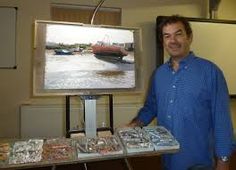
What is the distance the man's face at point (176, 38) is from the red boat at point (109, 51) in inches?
11.1

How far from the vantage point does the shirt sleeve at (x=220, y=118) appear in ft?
4.67

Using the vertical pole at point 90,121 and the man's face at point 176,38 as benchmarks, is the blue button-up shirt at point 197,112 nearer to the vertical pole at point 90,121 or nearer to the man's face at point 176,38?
the man's face at point 176,38

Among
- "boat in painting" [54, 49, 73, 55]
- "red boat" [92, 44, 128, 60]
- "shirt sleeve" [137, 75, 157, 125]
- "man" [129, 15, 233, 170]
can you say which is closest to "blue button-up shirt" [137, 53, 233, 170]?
"man" [129, 15, 233, 170]

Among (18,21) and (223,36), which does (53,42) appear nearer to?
(18,21)

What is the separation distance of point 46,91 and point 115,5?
1.60 meters

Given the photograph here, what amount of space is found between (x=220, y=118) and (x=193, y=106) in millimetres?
144

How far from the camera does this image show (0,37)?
254 centimetres

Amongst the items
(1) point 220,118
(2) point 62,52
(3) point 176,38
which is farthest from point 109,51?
(1) point 220,118

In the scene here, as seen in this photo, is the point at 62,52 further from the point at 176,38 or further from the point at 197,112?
the point at 197,112

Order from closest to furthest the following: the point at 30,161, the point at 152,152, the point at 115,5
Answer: the point at 30,161, the point at 152,152, the point at 115,5

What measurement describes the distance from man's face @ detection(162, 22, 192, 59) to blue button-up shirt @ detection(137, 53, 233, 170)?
72mm

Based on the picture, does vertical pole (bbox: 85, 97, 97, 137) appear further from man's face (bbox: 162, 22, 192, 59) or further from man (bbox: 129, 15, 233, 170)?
man's face (bbox: 162, 22, 192, 59)


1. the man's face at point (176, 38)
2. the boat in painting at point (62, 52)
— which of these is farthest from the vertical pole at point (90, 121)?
the man's face at point (176, 38)

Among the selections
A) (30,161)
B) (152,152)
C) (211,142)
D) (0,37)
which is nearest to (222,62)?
(211,142)
